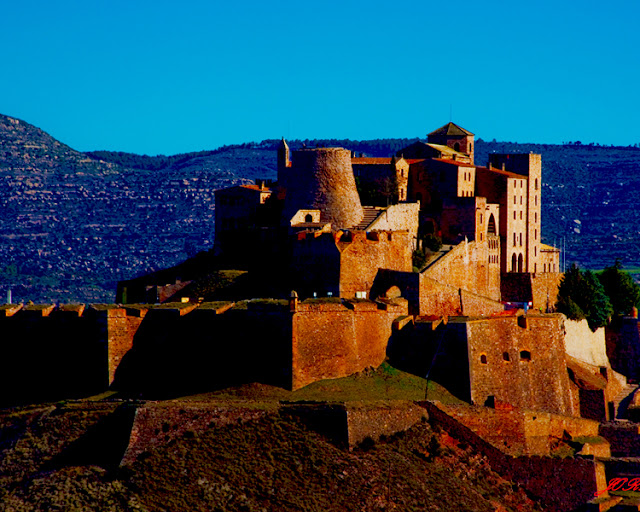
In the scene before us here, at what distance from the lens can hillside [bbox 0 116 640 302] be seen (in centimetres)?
12312

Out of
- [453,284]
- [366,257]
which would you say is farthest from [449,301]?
[453,284]

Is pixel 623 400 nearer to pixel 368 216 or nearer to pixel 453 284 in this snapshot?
pixel 453 284

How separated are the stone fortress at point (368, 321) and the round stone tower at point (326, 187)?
6cm

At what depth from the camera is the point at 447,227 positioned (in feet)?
245

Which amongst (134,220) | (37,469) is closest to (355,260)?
(37,469)

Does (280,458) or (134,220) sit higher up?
(134,220)

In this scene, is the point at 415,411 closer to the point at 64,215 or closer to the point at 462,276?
the point at 462,276

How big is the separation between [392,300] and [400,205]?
37.0 ft

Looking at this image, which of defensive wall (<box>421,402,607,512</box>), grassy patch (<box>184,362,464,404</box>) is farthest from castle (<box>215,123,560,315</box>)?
defensive wall (<box>421,402,607,512</box>)

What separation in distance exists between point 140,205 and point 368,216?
223 feet

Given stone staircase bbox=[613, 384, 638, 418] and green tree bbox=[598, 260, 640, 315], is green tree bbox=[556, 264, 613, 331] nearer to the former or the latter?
green tree bbox=[598, 260, 640, 315]

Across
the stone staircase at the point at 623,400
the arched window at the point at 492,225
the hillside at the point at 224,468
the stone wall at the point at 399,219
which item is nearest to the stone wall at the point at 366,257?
the stone wall at the point at 399,219

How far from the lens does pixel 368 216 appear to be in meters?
69.9

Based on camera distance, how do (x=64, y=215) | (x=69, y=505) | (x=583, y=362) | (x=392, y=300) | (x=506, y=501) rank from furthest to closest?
A: (x=64, y=215) → (x=583, y=362) → (x=392, y=300) → (x=506, y=501) → (x=69, y=505)
